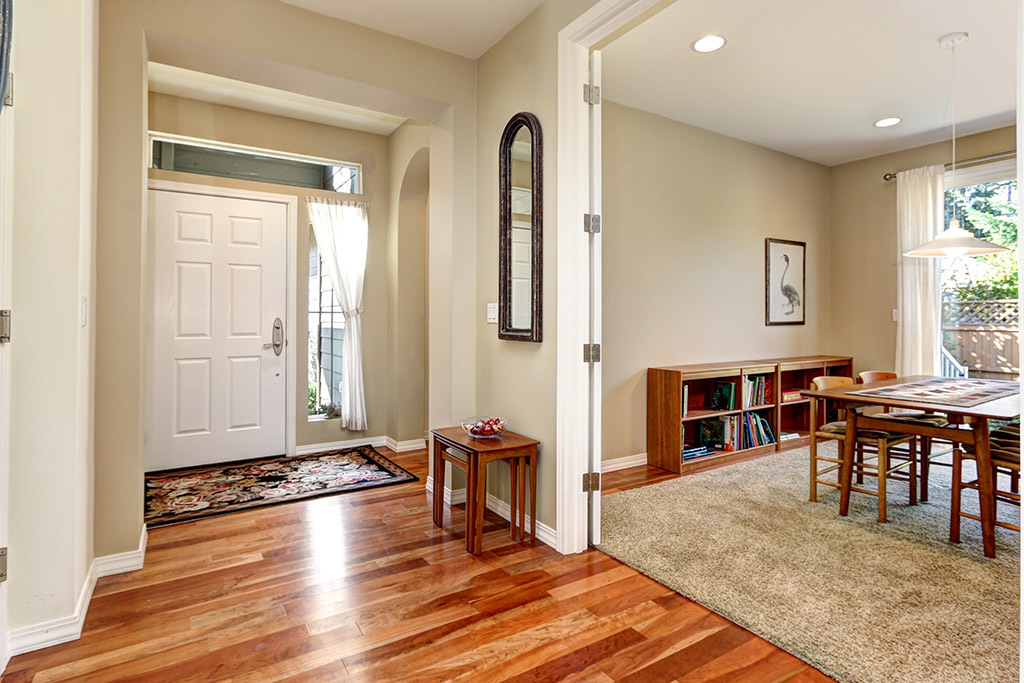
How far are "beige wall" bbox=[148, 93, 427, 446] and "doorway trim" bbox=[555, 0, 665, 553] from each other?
1.80 metres

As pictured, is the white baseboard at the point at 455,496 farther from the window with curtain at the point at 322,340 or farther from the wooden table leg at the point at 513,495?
the window with curtain at the point at 322,340

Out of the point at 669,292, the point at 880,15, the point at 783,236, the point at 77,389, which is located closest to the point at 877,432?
the point at 669,292

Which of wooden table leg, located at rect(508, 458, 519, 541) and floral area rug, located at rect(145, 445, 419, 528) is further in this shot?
floral area rug, located at rect(145, 445, 419, 528)

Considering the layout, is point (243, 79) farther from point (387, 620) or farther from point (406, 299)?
point (387, 620)

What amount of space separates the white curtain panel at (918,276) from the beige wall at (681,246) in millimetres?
803

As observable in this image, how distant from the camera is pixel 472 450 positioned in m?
2.54

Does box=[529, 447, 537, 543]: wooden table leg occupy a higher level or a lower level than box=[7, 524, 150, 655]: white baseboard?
higher

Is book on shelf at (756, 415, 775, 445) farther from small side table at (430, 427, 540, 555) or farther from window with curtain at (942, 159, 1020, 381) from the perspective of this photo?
small side table at (430, 427, 540, 555)

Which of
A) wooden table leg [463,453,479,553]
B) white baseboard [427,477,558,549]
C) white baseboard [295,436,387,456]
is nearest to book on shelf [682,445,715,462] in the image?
white baseboard [427,477,558,549]

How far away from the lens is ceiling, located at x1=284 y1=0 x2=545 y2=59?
264 cm

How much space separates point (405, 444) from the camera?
4.54 metres

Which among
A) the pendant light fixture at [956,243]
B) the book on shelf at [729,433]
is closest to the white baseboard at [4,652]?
the book on shelf at [729,433]

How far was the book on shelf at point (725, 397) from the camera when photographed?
4352 mm

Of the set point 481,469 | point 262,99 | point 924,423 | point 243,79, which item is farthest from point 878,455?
point 262,99
